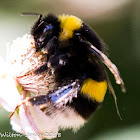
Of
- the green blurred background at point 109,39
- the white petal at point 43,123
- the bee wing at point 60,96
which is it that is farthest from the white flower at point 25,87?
the green blurred background at point 109,39

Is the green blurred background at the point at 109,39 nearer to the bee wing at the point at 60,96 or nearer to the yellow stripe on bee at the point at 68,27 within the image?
the yellow stripe on bee at the point at 68,27

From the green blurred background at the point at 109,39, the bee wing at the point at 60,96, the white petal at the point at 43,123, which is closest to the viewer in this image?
the bee wing at the point at 60,96

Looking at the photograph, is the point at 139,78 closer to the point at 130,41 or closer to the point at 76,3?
the point at 130,41

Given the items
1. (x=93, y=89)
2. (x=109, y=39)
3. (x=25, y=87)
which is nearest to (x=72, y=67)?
(x=93, y=89)

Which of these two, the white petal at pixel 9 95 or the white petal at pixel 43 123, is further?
the white petal at pixel 43 123

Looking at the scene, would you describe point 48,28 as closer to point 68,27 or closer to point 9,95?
point 68,27

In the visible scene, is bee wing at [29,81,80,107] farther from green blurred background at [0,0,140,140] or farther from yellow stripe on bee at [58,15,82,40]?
green blurred background at [0,0,140,140]

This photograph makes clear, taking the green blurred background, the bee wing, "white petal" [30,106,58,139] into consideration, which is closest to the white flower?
"white petal" [30,106,58,139]


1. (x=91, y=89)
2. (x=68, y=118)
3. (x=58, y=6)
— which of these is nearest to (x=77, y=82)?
(x=91, y=89)
